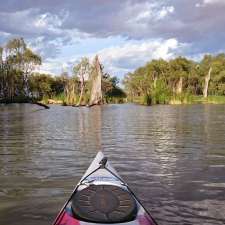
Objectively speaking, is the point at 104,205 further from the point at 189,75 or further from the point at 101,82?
the point at 189,75

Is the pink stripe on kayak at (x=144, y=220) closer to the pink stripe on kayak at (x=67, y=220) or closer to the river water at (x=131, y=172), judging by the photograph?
the pink stripe on kayak at (x=67, y=220)

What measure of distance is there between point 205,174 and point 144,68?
121101 millimetres

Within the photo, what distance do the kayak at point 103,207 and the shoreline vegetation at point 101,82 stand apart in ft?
233

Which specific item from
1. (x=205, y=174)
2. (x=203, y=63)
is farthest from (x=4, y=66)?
(x=205, y=174)

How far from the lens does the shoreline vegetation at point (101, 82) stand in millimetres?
86688

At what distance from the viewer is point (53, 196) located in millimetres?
9797

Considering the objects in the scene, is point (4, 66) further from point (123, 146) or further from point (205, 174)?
point (205, 174)

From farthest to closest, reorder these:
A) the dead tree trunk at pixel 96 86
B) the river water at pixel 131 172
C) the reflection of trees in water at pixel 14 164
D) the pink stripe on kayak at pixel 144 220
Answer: the dead tree trunk at pixel 96 86
the reflection of trees in water at pixel 14 164
the river water at pixel 131 172
the pink stripe on kayak at pixel 144 220

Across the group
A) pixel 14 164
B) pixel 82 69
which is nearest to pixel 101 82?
pixel 82 69

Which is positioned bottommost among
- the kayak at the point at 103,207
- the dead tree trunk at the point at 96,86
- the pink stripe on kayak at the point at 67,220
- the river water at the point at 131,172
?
the river water at the point at 131,172

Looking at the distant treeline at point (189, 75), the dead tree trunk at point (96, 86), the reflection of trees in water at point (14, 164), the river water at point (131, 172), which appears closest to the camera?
the river water at point (131, 172)

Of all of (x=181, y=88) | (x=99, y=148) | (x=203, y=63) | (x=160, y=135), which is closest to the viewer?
(x=99, y=148)

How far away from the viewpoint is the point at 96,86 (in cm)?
8662

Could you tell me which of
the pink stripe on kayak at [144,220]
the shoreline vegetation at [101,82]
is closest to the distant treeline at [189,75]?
the shoreline vegetation at [101,82]
